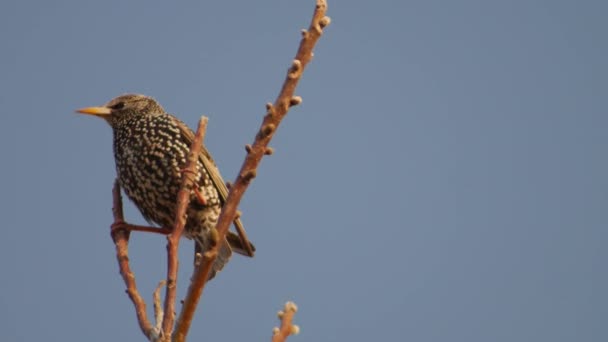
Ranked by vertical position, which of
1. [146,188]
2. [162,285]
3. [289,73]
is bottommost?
[162,285]

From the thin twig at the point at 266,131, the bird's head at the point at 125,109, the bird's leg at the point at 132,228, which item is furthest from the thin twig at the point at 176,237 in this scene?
the bird's head at the point at 125,109

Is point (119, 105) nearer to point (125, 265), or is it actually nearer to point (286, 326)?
point (125, 265)

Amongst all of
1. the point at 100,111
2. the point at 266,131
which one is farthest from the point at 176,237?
the point at 100,111

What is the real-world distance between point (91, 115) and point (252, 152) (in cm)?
438

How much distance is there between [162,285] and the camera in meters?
3.50

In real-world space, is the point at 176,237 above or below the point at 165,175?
below

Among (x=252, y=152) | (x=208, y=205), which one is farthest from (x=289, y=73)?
(x=208, y=205)

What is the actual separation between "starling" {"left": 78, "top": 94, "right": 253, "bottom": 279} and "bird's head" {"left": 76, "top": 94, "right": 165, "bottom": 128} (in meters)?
0.06

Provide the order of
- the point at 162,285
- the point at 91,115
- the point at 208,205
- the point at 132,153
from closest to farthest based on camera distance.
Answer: the point at 162,285, the point at 208,205, the point at 132,153, the point at 91,115

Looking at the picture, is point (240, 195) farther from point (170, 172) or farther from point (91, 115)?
point (91, 115)

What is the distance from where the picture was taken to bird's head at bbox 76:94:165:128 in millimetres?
6746

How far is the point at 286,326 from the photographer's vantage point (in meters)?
2.29

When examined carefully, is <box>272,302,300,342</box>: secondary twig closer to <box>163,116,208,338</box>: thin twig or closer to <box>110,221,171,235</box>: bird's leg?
<box>163,116,208,338</box>: thin twig

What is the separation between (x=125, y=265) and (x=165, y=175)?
278 cm
